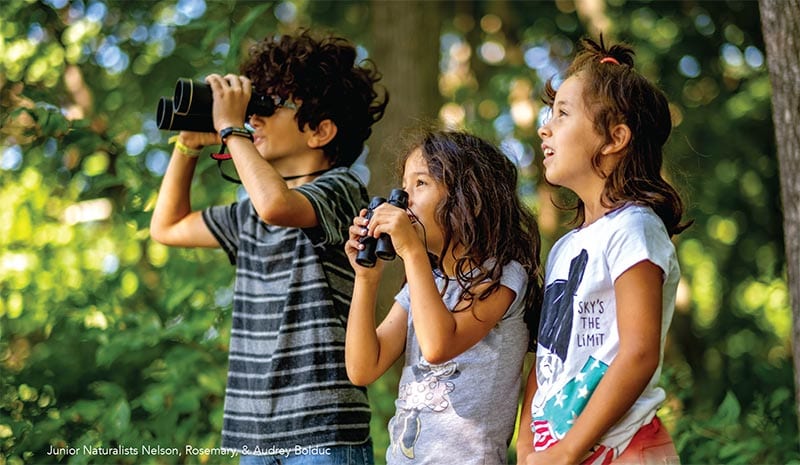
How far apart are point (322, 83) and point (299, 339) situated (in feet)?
2.22

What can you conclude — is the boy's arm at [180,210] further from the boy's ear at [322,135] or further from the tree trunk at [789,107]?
the tree trunk at [789,107]

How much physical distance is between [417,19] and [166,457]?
232 cm

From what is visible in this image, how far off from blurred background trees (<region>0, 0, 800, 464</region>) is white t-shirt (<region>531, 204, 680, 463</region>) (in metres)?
0.45

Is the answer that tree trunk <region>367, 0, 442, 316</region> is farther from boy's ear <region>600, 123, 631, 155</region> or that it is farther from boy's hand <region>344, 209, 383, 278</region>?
boy's ear <region>600, 123, 631, 155</region>

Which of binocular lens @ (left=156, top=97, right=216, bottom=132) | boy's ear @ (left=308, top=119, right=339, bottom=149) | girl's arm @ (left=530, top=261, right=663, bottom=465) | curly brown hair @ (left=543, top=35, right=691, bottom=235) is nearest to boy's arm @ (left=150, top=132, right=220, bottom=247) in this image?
binocular lens @ (left=156, top=97, right=216, bottom=132)

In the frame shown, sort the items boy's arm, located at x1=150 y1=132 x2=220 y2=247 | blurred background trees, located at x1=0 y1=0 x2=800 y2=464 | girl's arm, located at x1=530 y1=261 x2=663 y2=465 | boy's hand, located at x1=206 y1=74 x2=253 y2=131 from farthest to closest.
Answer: blurred background trees, located at x1=0 y1=0 x2=800 y2=464, boy's arm, located at x1=150 y1=132 x2=220 y2=247, boy's hand, located at x1=206 y1=74 x2=253 y2=131, girl's arm, located at x1=530 y1=261 x2=663 y2=465

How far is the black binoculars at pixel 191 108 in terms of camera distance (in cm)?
242

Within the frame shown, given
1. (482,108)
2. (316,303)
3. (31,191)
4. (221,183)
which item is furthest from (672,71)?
(316,303)

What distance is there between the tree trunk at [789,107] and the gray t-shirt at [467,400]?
0.72 m

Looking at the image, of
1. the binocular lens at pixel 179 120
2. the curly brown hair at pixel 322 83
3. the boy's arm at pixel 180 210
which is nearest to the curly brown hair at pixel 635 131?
the curly brown hair at pixel 322 83

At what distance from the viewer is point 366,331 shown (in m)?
2.06

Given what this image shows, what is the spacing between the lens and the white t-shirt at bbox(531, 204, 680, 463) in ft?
5.77

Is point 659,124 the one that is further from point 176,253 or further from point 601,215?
point 176,253

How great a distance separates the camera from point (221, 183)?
372 cm
